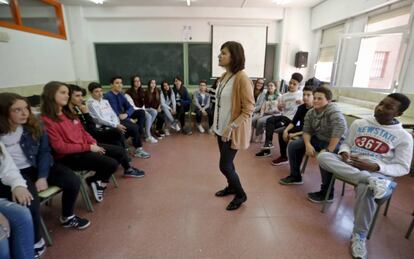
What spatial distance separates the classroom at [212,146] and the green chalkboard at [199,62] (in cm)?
63

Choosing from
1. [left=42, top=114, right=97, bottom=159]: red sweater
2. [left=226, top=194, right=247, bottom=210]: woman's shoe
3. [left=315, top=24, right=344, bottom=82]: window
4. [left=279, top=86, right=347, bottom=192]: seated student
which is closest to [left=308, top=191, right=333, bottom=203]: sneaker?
[left=279, top=86, right=347, bottom=192]: seated student

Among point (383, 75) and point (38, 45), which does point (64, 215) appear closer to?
point (38, 45)

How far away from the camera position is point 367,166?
5.26 feet

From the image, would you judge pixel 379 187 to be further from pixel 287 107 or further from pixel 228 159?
pixel 287 107

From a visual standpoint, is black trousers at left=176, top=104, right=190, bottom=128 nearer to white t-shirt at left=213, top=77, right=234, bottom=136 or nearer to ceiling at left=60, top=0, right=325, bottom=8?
ceiling at left=60, top=0, right=325, bottom=8

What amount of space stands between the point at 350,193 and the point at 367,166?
0.80m

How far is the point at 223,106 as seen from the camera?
167 centimetres

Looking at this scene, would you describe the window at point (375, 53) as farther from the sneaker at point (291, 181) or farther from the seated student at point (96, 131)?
the seated student at point (96, 131)

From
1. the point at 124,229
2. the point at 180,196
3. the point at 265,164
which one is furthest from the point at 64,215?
the point at 265,164

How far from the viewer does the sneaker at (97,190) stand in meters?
2.02

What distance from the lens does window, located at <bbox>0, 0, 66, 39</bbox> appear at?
3.40m

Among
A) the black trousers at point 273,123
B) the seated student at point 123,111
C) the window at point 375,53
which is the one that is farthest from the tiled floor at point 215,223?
the window at point 375,53

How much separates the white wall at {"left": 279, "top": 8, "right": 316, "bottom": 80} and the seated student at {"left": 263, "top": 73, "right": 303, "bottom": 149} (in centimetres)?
233

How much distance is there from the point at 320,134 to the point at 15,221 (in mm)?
2621
